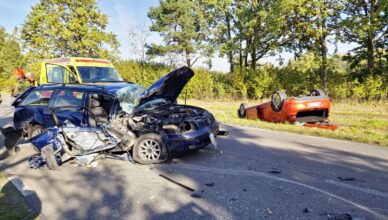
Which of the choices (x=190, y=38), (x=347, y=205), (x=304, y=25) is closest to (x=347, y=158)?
(x=347, y=205)

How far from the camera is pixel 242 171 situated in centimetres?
567

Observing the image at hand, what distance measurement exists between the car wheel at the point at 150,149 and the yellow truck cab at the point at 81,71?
5.95 meters

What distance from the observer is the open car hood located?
269 inches

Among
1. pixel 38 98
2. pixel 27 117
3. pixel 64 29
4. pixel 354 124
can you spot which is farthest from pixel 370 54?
pixel 64 29

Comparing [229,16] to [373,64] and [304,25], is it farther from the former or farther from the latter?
[373,64]

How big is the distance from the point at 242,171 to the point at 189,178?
3.20 feet

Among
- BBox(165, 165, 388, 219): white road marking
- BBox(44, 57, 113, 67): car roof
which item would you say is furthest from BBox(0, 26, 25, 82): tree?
BBox(165, 165, 388, 219): white road marking

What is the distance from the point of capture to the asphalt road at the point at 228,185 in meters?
4.05

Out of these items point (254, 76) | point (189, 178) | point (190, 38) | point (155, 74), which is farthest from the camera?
point (190, 38)

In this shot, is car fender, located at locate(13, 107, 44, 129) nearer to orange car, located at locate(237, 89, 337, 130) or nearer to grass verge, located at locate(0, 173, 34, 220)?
grass verge, located at locate(0, 173, 34, 220)

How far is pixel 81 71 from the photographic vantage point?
1209cm

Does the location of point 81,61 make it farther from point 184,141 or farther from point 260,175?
point 260,175

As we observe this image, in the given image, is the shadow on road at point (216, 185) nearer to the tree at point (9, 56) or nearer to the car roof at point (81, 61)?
the car roof at point (81, 61)

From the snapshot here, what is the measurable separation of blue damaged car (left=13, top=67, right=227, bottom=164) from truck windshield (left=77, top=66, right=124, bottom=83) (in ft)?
14.7
